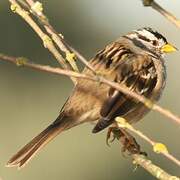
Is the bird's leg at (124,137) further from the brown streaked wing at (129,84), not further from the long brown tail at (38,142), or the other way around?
the long brown tail at (38,142)

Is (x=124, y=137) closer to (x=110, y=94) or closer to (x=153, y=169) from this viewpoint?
(x=110, y=94)

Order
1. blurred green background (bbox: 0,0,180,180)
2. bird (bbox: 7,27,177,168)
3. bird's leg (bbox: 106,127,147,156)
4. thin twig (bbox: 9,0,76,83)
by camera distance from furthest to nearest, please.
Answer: blurred green background (bbox: 0,0,180,180) → bird (bbox: 7,27,177,168) → bird's leg (bbox: 106,127,147,156) → thin twig (bbox: 9,0,76,83)

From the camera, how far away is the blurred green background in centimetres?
731

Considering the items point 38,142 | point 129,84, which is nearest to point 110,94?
point 129,84

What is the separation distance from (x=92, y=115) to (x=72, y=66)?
695 mm

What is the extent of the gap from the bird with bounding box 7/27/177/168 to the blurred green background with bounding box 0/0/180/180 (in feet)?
6.47

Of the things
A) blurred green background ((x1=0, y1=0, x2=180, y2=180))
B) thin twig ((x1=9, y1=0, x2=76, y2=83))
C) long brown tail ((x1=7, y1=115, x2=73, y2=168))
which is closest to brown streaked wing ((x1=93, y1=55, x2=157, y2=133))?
long brown tail ((x1=7, y1=115, x2=73, y2=168))

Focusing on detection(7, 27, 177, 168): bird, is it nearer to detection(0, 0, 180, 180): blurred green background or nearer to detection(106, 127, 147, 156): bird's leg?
detection(106, 127, 147, 156): bird's leg

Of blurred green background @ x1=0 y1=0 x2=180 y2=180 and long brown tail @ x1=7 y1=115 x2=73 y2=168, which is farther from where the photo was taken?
blurred green background @ x1=0 y1=0 x2=180 y2=180

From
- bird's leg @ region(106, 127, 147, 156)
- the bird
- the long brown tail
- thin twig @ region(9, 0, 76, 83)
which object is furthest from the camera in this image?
the bird

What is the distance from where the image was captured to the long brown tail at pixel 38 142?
3.37m

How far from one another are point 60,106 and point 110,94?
4.50m

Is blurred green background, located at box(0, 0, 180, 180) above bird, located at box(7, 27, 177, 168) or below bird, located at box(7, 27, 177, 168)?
below

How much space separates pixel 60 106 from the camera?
8.25 meters
